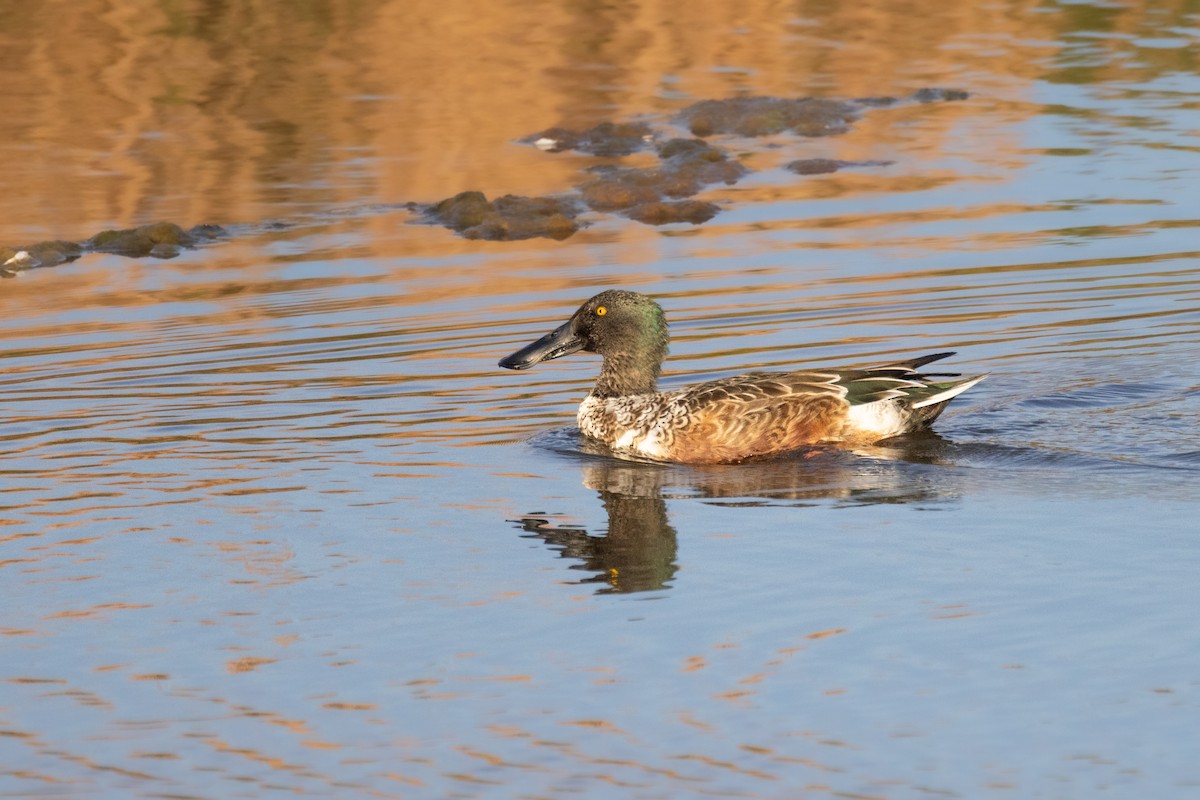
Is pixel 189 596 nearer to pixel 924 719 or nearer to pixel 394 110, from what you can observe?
pixel 924 719

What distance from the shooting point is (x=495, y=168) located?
18.1 meters

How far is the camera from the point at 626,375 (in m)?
11.1

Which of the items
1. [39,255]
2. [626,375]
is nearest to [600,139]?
[39,255]

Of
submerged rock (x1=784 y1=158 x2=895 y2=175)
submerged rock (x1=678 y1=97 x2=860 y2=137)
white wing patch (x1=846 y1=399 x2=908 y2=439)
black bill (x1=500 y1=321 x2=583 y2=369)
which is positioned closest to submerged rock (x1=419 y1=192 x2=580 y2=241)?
submerged rock (x1=784 y1=158 x2=895 y2=175)

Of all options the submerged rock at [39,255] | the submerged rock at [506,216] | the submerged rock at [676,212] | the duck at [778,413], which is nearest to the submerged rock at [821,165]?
the submerged rock at [676,212]

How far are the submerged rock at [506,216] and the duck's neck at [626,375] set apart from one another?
15.8 feet

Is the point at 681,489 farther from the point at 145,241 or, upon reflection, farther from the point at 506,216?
the point at 145,241

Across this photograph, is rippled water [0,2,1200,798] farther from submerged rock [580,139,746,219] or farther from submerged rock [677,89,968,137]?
submerged rock [677,89,968,137]

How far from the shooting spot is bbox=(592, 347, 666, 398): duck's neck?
11.1 metres

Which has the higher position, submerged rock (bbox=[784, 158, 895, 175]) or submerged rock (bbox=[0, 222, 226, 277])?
submerged rock (bbox=[784, 158, 895, 175])

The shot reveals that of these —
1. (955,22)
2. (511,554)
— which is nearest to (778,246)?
(511,554)

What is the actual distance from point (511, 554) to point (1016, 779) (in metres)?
2.93

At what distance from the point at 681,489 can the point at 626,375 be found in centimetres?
164

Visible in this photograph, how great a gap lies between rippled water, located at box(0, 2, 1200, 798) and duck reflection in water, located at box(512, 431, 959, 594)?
0.03 meters
